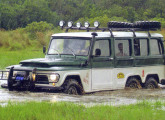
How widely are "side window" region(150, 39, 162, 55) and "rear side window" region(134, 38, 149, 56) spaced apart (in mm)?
256

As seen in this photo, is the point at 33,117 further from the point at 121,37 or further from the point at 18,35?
the point at 18,35

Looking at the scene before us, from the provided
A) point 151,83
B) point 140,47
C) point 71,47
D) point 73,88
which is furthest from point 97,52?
point 151,83

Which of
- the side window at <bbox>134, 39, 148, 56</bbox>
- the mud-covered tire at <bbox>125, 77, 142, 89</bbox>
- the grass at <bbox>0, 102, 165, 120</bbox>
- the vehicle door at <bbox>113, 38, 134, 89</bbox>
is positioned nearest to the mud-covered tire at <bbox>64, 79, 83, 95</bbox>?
the vehicle door at <bbox>113, 38, 134, 89</bbox>

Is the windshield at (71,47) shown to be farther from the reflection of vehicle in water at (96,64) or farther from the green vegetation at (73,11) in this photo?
the green vegetation at (73,11)

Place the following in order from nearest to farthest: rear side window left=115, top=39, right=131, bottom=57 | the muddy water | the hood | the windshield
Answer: the muddy water < the hood < the windshield < rear side window left=115, top=39, right=131, bottom=57

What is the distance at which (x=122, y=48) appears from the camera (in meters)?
14.5

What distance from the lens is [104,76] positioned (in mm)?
13773

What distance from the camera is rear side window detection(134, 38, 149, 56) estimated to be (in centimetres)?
1497

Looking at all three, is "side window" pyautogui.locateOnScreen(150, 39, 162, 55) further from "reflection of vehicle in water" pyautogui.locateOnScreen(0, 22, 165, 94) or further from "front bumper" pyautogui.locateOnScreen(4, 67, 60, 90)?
"front bumper" pyautogui.locateOnScreen(4, 67, 60, 90)

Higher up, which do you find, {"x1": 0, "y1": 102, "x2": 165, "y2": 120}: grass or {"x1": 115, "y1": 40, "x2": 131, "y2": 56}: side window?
{"x1": 115, "y1": 40, "x2": 131, "y2": 56}: side window

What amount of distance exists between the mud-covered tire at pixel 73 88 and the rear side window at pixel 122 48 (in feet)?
5.80

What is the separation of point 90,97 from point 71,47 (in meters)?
1.79

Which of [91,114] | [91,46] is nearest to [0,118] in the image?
[91,114]

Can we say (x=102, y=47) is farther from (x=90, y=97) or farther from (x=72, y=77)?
(x=90, y=97)
